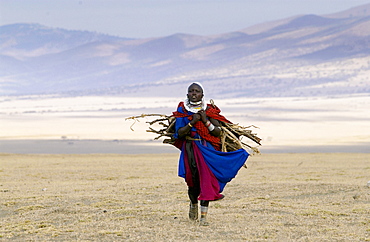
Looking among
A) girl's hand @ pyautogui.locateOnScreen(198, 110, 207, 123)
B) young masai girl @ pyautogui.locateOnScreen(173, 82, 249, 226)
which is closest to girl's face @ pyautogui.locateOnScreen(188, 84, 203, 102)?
young masai girl @ pyautogui.locateOnScreen(173, 82, 249, 226)

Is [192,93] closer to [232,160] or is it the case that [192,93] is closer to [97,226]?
[232,160]

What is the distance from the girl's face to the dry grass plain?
4.91ft

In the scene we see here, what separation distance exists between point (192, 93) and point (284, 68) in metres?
145

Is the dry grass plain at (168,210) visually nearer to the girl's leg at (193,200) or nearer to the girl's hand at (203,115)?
the girl's leg at (193,200)

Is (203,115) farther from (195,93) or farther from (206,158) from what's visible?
(206,158)

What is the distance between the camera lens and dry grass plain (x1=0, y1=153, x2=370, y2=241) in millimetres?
8484

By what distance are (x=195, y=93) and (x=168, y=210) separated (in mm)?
2209

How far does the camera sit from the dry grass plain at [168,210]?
848cm

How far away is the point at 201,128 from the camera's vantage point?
8711 millimetres

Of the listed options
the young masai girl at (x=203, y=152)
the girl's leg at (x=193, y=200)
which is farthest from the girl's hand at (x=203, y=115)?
the girl's leg at (x=193, y=200)

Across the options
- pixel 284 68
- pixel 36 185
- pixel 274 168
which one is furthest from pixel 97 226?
pixel 284 68

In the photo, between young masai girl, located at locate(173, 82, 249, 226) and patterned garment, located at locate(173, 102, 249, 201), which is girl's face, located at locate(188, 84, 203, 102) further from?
patterned garment, located at locate(173, 102, 249, 201)

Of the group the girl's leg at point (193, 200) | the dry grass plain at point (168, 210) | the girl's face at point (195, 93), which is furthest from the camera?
the girl's leg at point (193, 200)

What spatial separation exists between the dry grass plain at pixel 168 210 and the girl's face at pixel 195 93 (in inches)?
58.9
